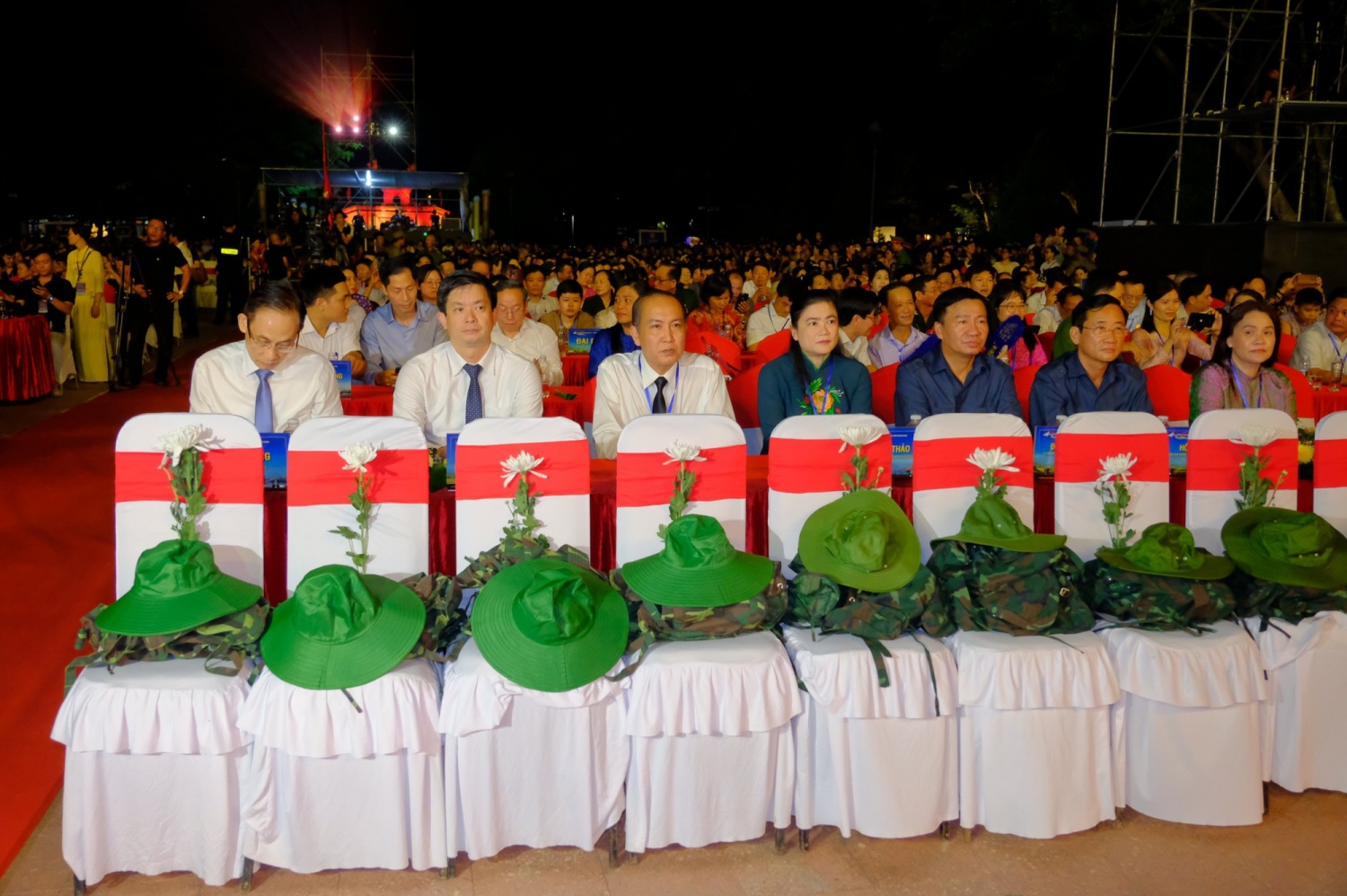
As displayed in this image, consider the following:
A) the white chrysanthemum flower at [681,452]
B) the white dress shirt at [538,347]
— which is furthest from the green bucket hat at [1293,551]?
the white dress shirt at [538,347]

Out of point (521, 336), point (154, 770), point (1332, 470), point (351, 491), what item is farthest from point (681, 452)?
point (521, 336)

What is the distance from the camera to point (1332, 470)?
3293 millimetres

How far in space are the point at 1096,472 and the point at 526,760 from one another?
185 cm

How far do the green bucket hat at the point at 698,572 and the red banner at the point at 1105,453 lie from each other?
1.06m

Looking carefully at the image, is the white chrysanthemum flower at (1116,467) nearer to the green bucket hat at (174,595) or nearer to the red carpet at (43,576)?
the green bucket hat at (174,595)

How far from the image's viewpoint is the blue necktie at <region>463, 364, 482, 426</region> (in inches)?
154

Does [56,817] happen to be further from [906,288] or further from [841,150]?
[841,150]

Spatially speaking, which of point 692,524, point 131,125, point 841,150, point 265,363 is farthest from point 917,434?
point 841,150

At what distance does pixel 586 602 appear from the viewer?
2494mm

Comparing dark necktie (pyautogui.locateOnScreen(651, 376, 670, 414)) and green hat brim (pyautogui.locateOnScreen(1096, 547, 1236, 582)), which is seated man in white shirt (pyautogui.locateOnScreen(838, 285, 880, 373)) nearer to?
dark necktie (pyautogui.locateOnScreen(651, 376, 670, 414))

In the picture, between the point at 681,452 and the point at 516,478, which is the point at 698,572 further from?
the point at 516,478

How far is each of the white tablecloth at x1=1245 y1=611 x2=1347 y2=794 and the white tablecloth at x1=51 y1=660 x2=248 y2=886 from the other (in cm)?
267

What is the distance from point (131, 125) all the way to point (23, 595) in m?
20.4

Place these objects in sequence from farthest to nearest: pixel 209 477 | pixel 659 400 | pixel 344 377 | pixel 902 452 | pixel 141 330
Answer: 1. pixel 141 330
2. pixel 344 377
3. pixel 659 400
4. pixel 902 452
5. pixel 209 477
